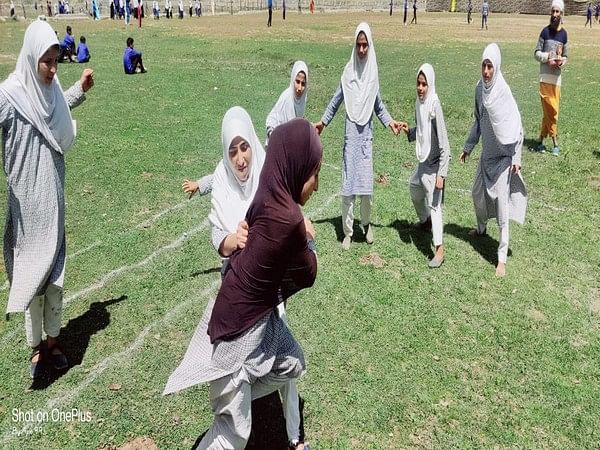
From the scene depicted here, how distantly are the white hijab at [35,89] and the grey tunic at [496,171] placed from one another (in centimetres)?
424

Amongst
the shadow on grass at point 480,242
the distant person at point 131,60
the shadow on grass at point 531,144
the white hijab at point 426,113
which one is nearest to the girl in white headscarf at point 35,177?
the white hijab at point 426,113

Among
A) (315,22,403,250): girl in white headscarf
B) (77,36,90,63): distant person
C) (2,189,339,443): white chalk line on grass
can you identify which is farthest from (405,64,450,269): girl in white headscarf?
(77,36,90,63): distant person

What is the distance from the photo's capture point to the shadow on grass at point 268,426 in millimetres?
3902

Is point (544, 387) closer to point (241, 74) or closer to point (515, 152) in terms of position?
point (515, 152)

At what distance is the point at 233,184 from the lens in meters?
3.76

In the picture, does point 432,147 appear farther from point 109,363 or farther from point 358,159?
point 109,363

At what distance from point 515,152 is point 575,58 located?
18.1 meters

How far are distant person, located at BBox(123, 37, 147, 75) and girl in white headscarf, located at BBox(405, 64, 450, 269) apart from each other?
12735 mm

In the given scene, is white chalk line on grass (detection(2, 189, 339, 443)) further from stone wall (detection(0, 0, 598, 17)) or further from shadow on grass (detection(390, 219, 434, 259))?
stone wall (detection(0, 0, 598, 17))

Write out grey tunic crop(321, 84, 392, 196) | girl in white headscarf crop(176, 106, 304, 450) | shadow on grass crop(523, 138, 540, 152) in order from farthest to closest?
shadow on grass crop(523, 138, 540, 152), grey tunic crop(321, 84, 392, 196), girl in white headscarf crop(176, 106, 304, 450)

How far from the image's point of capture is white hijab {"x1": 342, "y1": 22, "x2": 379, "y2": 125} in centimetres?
624

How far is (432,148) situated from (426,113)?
38cm

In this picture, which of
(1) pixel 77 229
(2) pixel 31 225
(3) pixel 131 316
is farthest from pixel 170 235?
(2) pixel 31 225

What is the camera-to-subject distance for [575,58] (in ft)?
69.8
